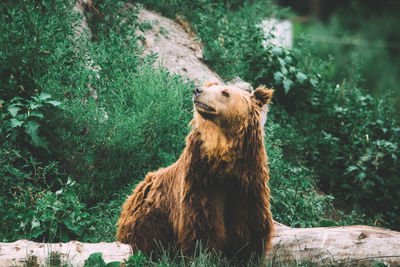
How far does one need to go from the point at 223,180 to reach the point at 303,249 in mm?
965

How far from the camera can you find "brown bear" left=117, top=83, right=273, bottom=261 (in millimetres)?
3223

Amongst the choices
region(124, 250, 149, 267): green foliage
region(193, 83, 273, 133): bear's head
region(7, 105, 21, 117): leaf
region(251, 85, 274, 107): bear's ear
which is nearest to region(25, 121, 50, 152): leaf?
region(7, 105, 21, 117): leaf

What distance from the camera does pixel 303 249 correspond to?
3547mm

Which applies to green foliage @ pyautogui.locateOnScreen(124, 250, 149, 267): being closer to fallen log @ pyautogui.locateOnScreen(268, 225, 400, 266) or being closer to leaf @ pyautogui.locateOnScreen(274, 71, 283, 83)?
fallen log @ pyautogui.locateOnScreen(268, 225, 400, 266)

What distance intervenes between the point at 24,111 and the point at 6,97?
1.46 feet

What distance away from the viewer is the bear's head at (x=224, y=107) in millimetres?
3137

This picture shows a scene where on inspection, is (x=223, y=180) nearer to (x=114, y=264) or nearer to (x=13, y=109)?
(x=114, y=264)

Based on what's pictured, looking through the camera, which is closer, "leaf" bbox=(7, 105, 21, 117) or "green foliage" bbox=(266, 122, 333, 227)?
"leaf" bbox=(7, 105, 21, 117)

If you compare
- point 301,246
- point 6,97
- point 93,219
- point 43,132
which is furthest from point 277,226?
point 6,97

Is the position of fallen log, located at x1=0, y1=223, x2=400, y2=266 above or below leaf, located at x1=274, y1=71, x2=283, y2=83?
below

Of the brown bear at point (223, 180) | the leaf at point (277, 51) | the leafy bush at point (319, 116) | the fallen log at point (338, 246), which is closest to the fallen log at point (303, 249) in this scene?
the fallen log at point (338, 246)

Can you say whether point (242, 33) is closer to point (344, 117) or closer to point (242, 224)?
point (344, 117)

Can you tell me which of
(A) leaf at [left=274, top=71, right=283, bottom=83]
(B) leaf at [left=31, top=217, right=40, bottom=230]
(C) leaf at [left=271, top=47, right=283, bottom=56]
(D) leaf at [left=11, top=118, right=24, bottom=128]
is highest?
(C) leaf at [left=271, top=47, right=283, bottom=56]

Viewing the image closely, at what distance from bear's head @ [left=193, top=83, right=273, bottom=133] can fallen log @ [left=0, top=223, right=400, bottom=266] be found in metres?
1.18
